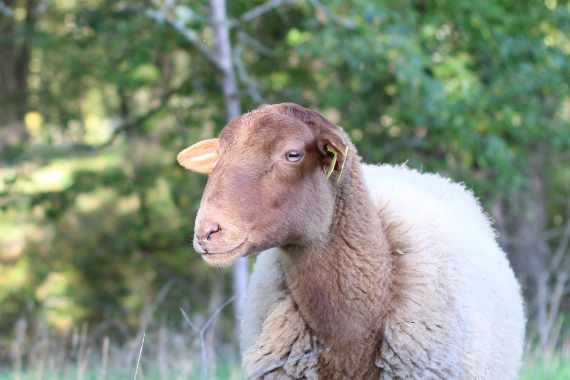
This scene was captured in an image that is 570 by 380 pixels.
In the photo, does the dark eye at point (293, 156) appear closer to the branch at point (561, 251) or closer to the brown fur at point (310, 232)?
the brown fur at point (310, 232)

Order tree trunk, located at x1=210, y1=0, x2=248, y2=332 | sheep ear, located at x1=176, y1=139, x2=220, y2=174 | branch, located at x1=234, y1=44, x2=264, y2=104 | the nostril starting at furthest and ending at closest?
branch, located at x1=234, y1=44, x2=264, y2=104, tree trunk, located at x1=210, y1=0, x2=248, y2=332, sheep ear, located at x1=176, y1=139, x2=220, y2=174, the nostril

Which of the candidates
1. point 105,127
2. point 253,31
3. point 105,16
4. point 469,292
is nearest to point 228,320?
point 253,31

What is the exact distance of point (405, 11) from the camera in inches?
371

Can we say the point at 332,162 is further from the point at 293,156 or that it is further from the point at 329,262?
the point at 329,262

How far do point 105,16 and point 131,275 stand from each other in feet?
17.2

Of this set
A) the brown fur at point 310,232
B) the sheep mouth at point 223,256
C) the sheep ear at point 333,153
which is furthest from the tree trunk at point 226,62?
the sheep mouth at point 223,256

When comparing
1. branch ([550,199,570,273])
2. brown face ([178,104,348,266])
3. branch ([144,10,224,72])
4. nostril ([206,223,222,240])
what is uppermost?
branch ([144,10,224,72])

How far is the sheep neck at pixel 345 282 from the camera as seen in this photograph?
12.5 ft

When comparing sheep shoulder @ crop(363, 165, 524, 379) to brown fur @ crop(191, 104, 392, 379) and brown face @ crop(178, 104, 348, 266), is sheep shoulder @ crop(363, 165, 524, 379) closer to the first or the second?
brown fur @ crop(191, 104, 392, 379)

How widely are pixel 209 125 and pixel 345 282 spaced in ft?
23.7

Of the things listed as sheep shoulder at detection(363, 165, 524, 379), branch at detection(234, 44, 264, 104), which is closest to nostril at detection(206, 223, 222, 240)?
sheep shoulder at detection(363, 165, 524, 379)

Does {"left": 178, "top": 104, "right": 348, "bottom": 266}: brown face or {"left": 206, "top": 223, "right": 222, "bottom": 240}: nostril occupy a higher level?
{"left": 178, "top": 104, "right": 348, "bottom": 266}: brown face

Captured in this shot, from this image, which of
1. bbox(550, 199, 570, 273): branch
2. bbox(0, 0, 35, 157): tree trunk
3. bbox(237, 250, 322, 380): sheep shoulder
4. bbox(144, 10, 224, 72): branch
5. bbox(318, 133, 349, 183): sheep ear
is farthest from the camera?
bbox(0, 0, 35, 157): tree trunk

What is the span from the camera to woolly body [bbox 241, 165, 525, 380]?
3803mm
